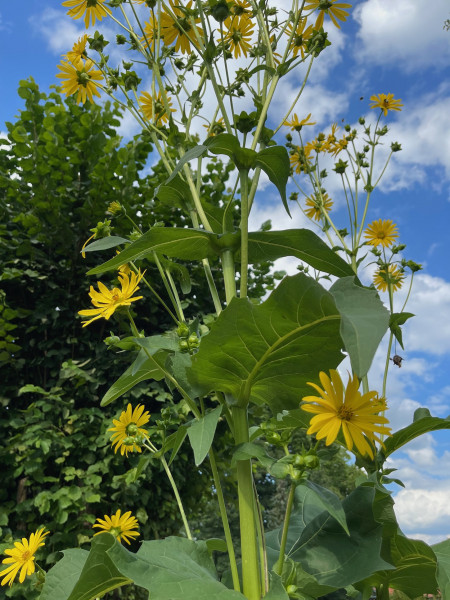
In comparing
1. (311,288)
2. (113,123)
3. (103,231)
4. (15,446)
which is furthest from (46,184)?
(311,288)

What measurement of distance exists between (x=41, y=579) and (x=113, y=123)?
3.43 m

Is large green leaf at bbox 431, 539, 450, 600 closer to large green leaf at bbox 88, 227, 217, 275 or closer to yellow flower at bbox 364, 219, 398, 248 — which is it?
large green leaf at bbox 88, 227, 217, 275

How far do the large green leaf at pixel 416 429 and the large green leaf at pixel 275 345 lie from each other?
0.33 m

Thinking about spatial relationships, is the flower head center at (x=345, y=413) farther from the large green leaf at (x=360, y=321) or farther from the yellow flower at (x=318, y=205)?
the yellow flower at (x=318, y=205)

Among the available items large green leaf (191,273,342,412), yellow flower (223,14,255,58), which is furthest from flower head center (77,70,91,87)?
large green leaf (191,273,342,412)

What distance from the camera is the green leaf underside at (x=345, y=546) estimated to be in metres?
0.90

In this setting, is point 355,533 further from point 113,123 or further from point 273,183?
point 113,123

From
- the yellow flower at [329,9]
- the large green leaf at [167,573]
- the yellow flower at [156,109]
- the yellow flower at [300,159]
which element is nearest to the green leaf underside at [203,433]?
the large green leaf at [167,573]

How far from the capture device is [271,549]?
3.72ft

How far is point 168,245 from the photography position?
1037 millimetres

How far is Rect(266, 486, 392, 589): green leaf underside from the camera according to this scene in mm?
905

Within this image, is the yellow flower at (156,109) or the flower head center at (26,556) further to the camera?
the flower head center at (26,556)

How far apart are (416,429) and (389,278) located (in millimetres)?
857

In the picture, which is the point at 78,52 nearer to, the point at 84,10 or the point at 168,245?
the point at 84,10
